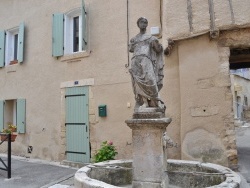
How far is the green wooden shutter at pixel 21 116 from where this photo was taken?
877cm

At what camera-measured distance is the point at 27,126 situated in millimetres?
8766

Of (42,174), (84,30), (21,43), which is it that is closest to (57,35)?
(84,30)

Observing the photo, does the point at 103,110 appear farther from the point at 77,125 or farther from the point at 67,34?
the point at 67,34

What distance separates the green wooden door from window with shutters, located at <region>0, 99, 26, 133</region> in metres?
1.89

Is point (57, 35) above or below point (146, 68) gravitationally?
above

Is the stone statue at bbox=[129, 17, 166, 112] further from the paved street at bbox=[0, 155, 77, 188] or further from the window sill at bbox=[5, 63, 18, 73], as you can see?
the window sill at bbox=[5, 63, 18, 73]

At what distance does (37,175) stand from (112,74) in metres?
2.96

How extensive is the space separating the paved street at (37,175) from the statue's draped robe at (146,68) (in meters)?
2.71

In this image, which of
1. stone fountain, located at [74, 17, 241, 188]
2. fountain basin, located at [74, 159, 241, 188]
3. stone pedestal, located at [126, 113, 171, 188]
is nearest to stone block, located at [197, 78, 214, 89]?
fountain basin, located at [74, 159, 241, 188]

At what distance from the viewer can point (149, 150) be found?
141 inches

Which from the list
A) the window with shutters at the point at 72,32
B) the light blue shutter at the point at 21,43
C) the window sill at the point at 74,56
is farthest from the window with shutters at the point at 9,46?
the window sill at the point at 74,56

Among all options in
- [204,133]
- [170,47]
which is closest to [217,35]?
[170,47]

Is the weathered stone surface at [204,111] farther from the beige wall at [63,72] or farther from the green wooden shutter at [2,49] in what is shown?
the green wooden shutter at [2,49]

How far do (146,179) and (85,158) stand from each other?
4.02m
